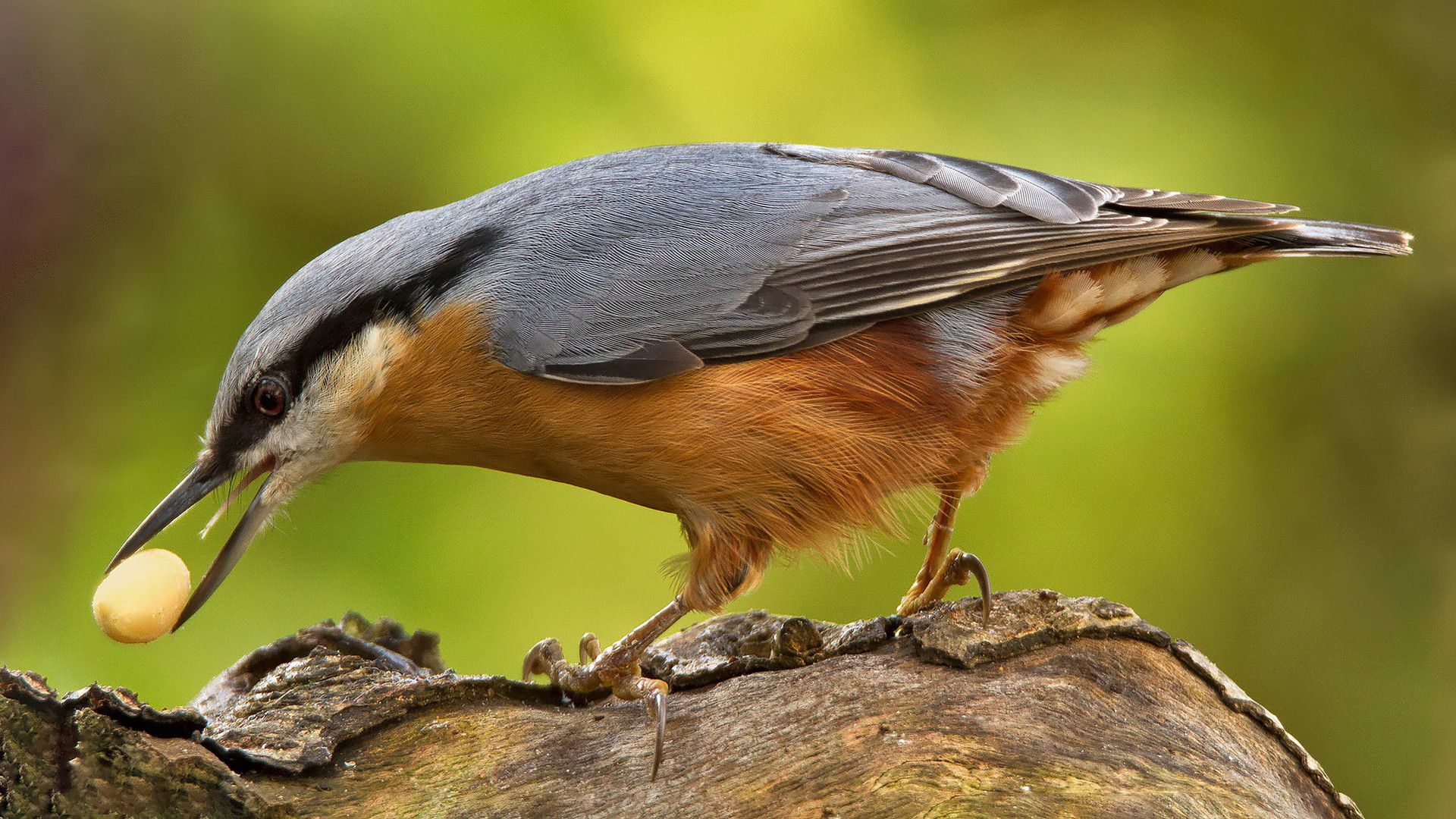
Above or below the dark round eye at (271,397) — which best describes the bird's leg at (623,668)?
below

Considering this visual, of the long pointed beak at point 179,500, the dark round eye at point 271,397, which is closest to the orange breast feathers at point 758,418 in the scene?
the dark round eye at point 271,397

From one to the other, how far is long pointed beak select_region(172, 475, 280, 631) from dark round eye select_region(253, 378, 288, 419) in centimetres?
15

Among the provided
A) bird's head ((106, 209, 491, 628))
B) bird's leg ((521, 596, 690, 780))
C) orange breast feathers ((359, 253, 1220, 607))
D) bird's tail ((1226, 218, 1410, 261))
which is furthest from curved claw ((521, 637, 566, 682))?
bird's tail ((1226, 218, 1410, 261))

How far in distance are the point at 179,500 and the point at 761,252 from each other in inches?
54.0

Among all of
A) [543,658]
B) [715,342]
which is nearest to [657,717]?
[543,658]

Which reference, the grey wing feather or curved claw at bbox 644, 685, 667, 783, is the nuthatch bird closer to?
the grey wing feather

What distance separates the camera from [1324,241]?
2496mm

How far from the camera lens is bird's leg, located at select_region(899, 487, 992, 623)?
2.56 m

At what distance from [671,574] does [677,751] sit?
569 millimetres

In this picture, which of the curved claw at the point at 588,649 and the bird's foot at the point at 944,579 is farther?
the curved claw at the point at 588,649

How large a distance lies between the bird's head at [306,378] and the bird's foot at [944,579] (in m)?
1.26

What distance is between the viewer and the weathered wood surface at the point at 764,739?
5.43ft

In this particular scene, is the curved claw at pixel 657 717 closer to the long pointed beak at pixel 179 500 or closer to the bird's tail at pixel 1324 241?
the long pointed beak at pixel 179 500

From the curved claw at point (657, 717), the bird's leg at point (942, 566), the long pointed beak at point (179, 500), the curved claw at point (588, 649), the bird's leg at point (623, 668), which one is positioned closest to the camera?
the curved claw at point (657, 717)
